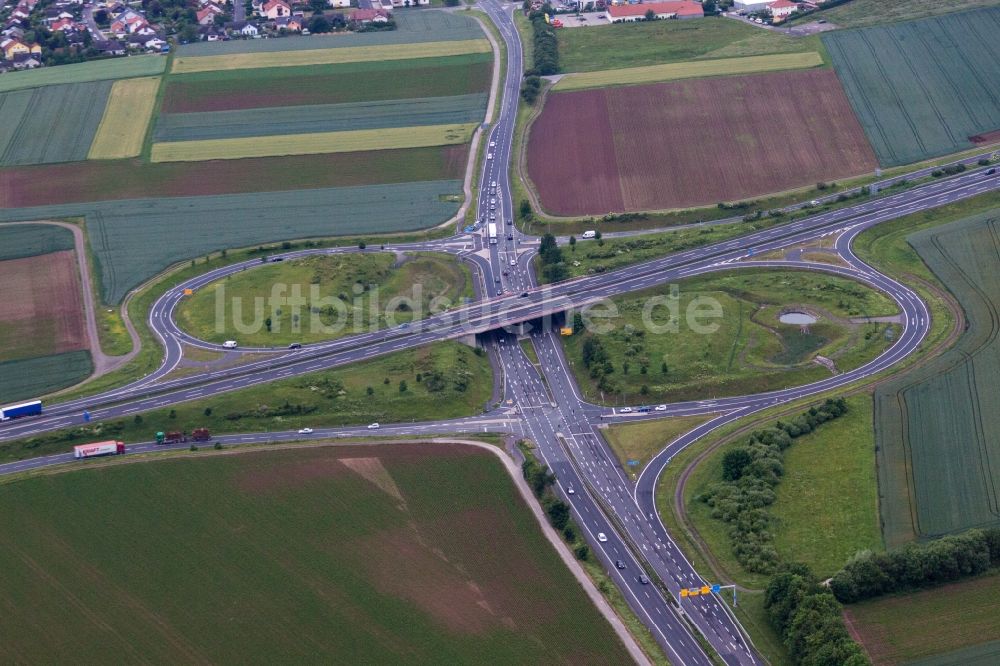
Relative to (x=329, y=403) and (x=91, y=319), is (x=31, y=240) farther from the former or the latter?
(x=329, y=403)

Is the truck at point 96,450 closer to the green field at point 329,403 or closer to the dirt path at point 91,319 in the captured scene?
the green field at point 329,403

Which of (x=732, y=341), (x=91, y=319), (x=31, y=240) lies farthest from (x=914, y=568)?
(x=31, y=240)

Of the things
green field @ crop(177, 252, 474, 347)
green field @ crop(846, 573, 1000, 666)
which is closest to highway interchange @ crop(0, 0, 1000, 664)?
green field @ crop(177, 252, 474, 347)

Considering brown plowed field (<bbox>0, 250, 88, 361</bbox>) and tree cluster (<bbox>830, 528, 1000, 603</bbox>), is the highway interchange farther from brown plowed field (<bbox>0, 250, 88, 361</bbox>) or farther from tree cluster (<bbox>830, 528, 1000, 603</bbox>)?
brown plowed field (<bbox>0, 250, 88, 361</bbox>)

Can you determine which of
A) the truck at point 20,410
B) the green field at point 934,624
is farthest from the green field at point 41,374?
the green field at point 934,624

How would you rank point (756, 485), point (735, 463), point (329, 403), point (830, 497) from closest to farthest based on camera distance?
point (830, 497)
point (756, 485)
point (735, 463)
point (329, 403)

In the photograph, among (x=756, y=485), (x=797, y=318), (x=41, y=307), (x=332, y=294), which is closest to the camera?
(x=756, y=485)

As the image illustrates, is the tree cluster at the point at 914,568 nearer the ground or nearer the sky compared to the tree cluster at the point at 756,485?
nearer the sky
